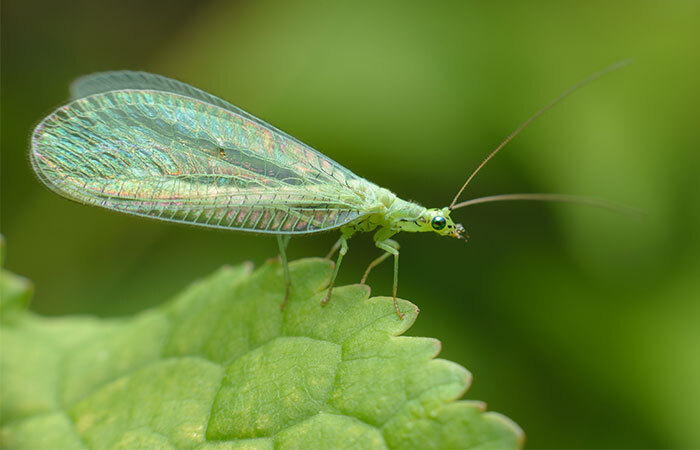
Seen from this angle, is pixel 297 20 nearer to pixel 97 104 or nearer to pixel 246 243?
pixel 246 243

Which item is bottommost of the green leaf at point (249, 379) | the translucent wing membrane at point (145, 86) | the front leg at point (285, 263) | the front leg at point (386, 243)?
the green leaf at point (249, 379)

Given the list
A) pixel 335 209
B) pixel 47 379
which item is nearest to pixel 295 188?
pixel 335 209

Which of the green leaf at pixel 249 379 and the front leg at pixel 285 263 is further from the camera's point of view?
the front leg at pixel 285 263

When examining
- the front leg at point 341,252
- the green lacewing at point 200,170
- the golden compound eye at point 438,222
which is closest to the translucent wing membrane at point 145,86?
the green lacewing at point 200,170

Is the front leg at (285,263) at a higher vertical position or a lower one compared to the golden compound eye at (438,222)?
lower

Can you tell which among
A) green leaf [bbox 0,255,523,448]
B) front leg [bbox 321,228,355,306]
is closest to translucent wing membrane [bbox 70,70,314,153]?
front leg [bbox 321,228,355,306]

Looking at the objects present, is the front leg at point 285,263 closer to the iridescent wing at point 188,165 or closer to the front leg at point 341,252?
the iridescent wing at point 188,165
